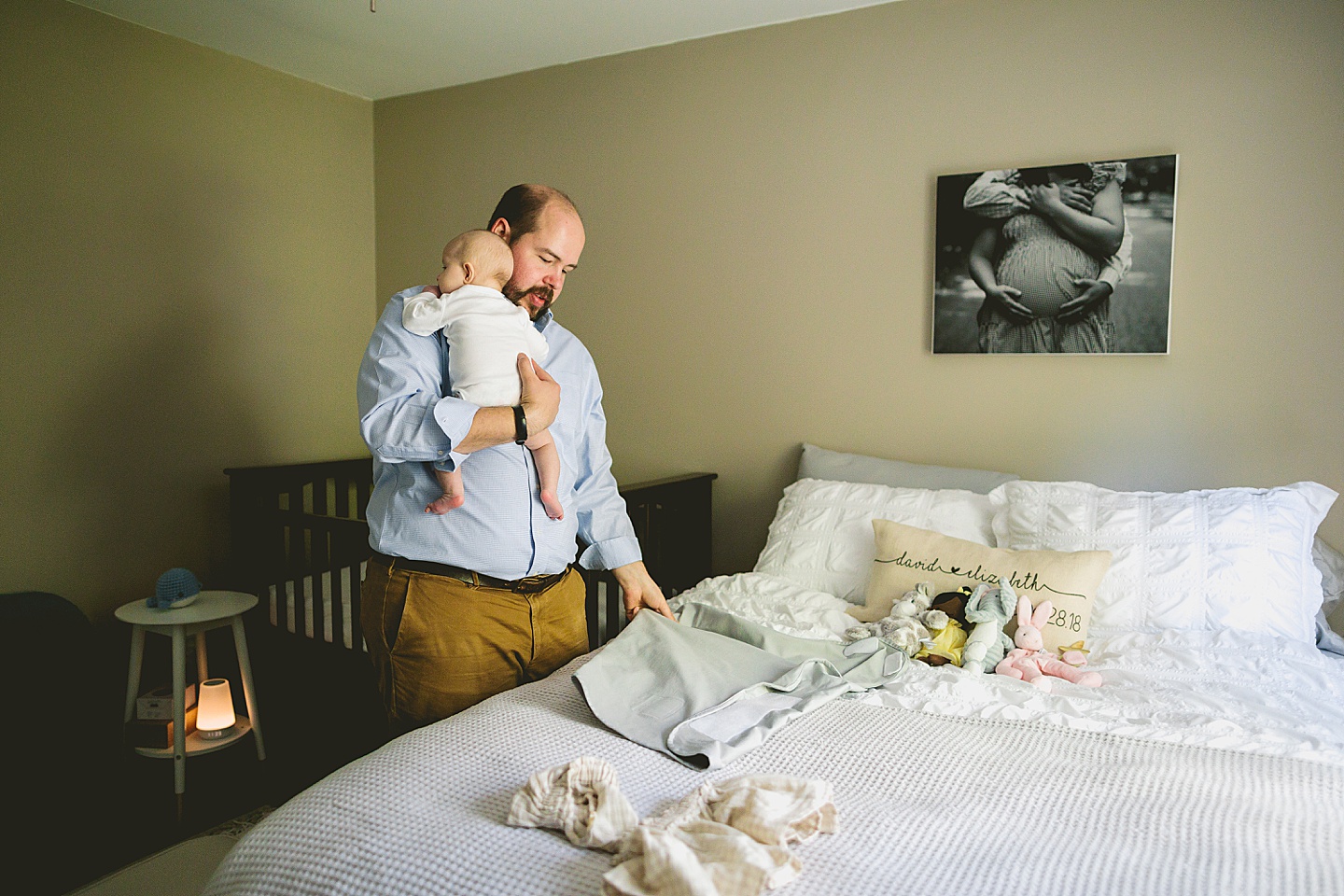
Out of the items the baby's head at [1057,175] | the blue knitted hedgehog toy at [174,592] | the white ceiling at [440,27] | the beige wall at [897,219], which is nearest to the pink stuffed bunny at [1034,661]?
the beige wall at [897,219]

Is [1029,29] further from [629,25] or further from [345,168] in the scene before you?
[345,168]

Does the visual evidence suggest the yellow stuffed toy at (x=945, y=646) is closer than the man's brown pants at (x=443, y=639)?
No

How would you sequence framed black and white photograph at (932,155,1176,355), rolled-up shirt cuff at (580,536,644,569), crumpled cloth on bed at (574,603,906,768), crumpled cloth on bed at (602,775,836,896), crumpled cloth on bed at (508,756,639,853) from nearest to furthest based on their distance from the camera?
crumpled cloth on bed at (602,775,836,896), crumpled cloth on bed at (508,756,639,853), crumpled cloth on bed at (574,603,906,768), rolled-up shirt cuff at (580,536,644,569), framed black and white photograph at (932,155,1176,355)

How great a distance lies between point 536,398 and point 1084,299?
157 centimetres

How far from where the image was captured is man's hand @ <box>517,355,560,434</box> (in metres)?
1.39

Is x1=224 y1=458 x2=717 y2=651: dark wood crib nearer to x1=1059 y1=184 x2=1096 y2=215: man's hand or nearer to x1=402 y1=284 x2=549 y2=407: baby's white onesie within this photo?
x1=402 y1=284 x2=549 y2=407: baby's white onesie

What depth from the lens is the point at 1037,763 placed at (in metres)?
1.14

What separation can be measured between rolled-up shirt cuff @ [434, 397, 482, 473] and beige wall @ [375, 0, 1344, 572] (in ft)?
5.01

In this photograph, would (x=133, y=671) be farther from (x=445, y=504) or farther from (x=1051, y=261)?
(x=1051, y=261)

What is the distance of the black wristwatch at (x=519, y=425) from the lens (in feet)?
4.49

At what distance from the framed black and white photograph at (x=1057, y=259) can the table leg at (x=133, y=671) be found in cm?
236

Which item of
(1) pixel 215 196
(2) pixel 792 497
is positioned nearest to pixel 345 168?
(1) pixel 215 196

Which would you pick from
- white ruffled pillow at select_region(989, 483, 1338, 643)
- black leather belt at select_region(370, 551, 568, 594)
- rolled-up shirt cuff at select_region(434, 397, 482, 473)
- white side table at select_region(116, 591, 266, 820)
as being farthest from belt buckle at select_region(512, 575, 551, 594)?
white side table at select_region(116, 591, 266, 820)

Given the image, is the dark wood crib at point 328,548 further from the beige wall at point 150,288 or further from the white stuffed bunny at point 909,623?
the white stuffed bunny at point 909,623
